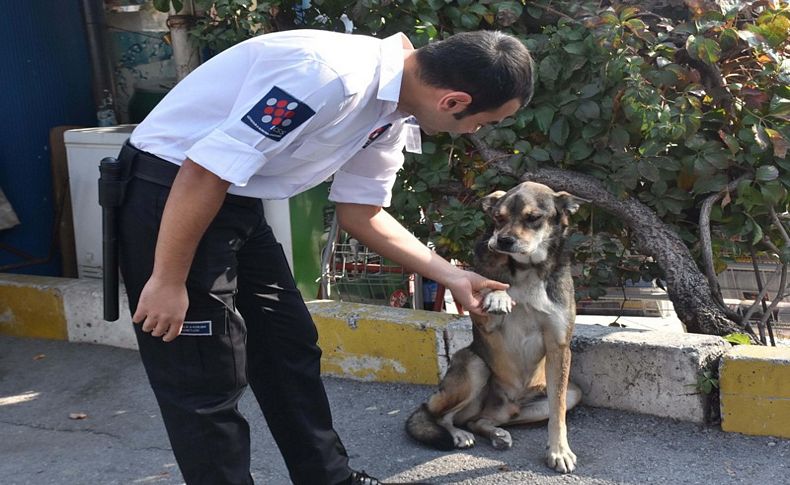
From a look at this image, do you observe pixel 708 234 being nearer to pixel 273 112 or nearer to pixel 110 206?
pixel 273 112

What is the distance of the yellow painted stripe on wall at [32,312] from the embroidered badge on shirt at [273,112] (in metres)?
3.59

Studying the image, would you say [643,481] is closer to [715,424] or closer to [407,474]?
[715,424]

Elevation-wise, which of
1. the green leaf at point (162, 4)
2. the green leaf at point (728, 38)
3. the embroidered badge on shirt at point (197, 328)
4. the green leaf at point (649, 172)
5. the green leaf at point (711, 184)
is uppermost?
the green leaf at point (162, 4)

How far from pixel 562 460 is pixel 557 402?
9.3 inches

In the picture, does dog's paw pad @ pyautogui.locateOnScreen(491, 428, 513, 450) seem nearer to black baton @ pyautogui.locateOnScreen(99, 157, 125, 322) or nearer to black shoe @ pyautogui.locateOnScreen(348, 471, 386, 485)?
black shoe @ pyautogui.locateOnScreen(348, 471, 386, 485)

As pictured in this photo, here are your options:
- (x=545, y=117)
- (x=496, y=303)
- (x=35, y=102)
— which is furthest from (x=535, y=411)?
(x=35, y=102)

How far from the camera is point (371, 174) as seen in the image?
3.11 metres

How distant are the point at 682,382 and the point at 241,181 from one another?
2.46 meters

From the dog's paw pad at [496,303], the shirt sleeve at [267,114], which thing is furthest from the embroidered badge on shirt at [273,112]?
the dog's paw pad at [496,303]

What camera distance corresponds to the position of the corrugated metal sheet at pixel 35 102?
608cm

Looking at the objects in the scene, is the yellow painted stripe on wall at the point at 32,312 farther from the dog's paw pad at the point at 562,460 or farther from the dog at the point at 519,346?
the dog's paw pad at the point at 562,460

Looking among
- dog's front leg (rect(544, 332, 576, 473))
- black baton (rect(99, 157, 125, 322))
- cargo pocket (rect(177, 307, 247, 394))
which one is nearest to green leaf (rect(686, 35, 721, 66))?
dog's front leg (rect(544, 332, 576, 473))

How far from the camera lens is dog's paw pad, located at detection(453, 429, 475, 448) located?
12.9ft

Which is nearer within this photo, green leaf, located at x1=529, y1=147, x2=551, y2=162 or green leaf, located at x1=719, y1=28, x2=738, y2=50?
green leaf, located at x1=719, y1=28, x2=738, y2=50
